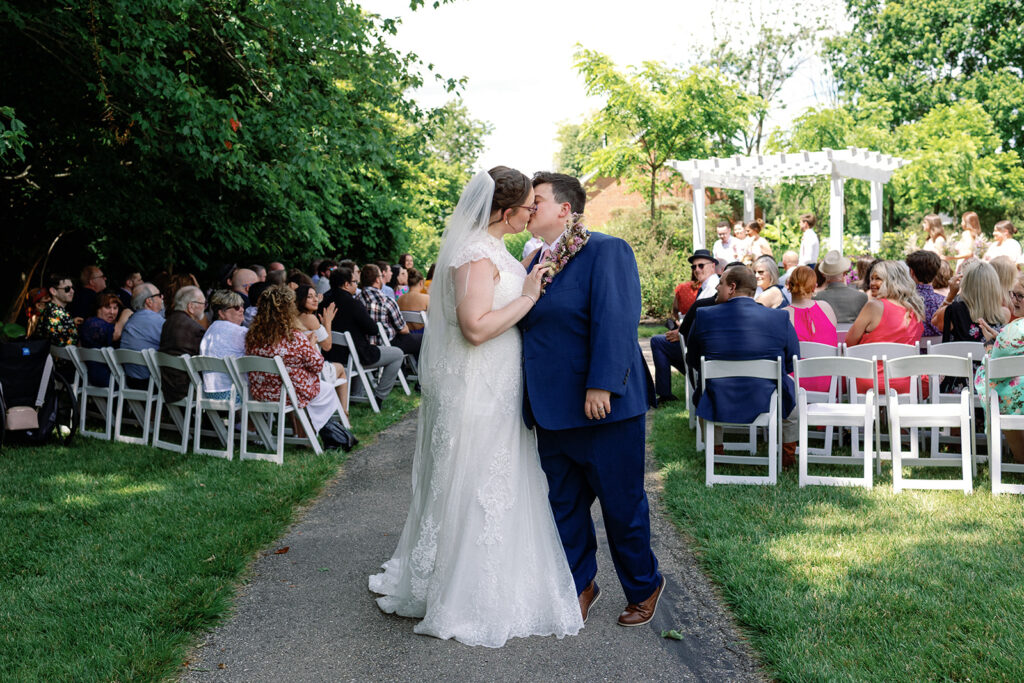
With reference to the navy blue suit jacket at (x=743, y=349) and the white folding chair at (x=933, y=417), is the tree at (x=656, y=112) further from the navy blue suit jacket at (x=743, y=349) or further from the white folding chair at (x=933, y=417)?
the white folding chair at (x=933, y=417)

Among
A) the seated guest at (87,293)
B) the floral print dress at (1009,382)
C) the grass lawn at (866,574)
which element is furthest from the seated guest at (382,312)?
the floral print dress at (1009,382)

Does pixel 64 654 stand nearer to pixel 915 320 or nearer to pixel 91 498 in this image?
pixel 91 498

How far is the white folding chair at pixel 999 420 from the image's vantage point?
585 centimetres

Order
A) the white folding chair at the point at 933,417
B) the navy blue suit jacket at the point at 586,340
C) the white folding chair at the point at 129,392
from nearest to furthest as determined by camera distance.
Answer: the navy blue suit jacket at the point at 586,340, the white folding chair at the point at 933,417, the white folding chair at the point at 129,392

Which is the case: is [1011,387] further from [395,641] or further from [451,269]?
[395,641]

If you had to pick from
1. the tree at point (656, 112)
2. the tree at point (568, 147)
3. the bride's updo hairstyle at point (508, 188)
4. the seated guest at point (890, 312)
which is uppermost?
the tree at point (568, 147)

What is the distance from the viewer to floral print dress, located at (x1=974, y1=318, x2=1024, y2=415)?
6.11 meters

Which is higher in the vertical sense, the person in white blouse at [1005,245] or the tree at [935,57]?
the tree at [935,57]

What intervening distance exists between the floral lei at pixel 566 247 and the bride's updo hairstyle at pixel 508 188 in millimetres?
242

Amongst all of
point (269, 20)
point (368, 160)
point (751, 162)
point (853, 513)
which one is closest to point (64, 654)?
point (853, 513)

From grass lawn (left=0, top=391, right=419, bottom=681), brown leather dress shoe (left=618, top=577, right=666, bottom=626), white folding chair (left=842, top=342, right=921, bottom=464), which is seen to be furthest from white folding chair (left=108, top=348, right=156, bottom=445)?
white folding chair (left=842, top=342, right=921, bottom=464)

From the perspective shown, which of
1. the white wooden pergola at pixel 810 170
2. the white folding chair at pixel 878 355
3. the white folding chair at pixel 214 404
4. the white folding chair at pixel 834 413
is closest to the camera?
the white folding chair at pixel 834 413

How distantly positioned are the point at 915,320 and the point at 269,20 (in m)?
7.21

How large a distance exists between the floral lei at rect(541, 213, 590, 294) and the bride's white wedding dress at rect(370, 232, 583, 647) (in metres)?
0.17
